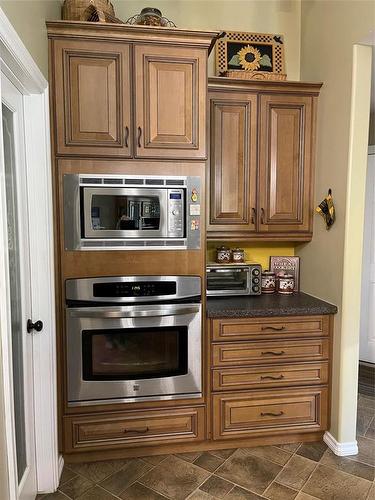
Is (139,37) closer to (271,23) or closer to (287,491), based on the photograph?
(271,23)

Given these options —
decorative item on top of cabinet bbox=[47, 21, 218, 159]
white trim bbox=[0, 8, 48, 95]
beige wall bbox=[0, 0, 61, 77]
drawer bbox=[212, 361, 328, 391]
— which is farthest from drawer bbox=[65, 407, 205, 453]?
beige wall bbox=[0, 0, 61, 77]

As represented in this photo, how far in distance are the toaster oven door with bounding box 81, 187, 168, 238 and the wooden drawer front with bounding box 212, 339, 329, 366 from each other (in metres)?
0.83

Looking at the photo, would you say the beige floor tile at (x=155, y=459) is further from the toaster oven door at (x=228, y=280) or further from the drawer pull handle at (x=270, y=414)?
the toaster oven door at (x=228, y=280)

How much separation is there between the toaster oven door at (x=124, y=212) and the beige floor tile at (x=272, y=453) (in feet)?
4.92

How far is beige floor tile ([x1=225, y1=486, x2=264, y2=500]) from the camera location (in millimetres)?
2008

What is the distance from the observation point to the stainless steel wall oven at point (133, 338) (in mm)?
2178

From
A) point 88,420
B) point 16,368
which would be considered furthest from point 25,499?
point 16,368

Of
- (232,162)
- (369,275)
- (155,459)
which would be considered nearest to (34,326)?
(155,459)

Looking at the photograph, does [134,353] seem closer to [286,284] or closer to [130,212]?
[130,212]

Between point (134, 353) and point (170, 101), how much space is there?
151cm

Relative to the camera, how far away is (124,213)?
219 cm

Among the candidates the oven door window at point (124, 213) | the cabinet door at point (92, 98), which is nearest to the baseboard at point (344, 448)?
the oven door window at point (124, 213)

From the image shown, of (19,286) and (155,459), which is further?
(155,459)

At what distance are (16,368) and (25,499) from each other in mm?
656
